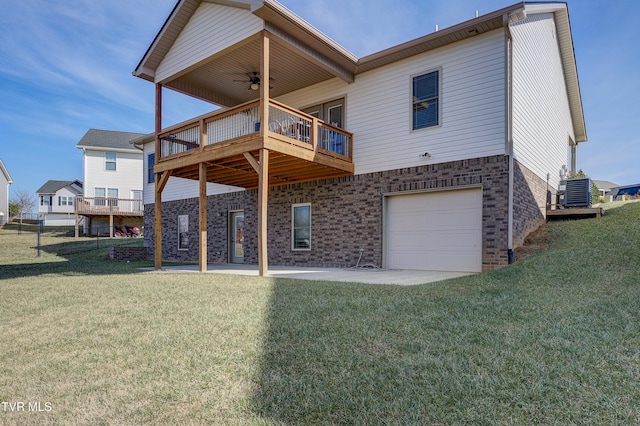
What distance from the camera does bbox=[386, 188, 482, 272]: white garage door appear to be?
859 centimetres

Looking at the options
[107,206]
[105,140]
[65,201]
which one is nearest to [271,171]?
[107,206]

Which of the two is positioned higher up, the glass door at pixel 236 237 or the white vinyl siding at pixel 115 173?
the white vinyl siding at pixel 115 173

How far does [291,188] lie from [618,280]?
8.72 m

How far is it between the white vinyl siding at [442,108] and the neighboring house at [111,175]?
65.5 feet

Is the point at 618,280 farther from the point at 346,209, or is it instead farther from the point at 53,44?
the point at 53,44

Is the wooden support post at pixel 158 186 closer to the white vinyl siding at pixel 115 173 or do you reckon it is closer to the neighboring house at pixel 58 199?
the white vinyl siding at pixel 115 173

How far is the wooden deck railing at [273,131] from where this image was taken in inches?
354

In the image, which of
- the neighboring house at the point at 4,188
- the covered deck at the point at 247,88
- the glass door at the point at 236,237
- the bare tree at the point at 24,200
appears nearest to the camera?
the covered deck at the point at 247,88

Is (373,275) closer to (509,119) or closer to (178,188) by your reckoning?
(509,119)

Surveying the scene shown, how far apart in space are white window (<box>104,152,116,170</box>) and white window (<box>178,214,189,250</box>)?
52.3ft

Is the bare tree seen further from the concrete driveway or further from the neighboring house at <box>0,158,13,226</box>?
the concrete driveway

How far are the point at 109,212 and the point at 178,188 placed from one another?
10840 mm

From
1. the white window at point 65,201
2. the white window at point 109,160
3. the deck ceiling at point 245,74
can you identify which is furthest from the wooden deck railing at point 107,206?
the white window at point 65,201

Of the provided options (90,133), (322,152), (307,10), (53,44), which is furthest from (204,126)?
(90,133)
